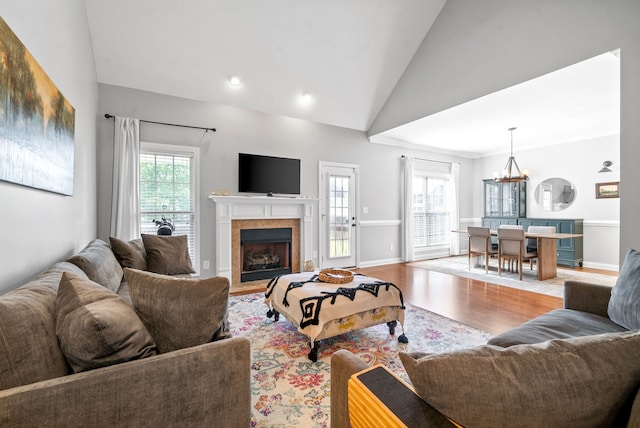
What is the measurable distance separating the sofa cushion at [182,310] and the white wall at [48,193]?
2.44 ft

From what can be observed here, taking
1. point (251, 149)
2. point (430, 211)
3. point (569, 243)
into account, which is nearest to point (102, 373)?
point (251, 149)

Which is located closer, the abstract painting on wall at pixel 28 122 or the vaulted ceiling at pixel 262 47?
the abstract painting on wall at pixel 28 122

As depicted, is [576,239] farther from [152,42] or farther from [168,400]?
[152,42]

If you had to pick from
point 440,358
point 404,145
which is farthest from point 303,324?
point 404,145

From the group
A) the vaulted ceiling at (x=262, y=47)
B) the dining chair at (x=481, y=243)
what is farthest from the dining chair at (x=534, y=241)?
the vaulted ceiling at (x=262, y=47)

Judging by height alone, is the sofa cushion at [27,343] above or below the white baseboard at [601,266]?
above

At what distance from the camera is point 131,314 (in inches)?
40.3

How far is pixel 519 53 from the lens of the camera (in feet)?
11.1

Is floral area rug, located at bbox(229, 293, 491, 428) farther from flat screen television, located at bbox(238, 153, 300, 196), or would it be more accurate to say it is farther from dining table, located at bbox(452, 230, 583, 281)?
dining table, located at bbox(452, 230, 583, 281)

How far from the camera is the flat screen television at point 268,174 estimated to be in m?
4.49

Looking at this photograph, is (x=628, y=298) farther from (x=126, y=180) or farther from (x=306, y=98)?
(x=126, y=180)

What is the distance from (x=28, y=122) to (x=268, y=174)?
3259 mm

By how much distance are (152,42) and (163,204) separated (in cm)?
207

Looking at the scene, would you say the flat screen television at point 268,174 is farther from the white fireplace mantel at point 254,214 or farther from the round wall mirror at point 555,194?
the round wall mirror at point 555,194
